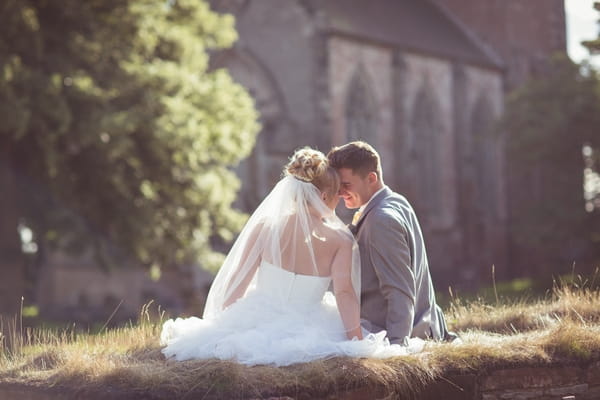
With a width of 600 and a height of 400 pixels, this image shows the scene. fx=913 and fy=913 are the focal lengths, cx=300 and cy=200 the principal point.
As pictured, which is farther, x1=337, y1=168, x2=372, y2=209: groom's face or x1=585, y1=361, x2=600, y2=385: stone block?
x1=337, y1=168, x2=372, y2=209: groom's face

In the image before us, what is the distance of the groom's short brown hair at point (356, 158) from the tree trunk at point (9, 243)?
38.6 feet

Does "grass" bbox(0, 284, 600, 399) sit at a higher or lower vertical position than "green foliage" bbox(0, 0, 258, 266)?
lower

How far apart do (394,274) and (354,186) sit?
68 cm

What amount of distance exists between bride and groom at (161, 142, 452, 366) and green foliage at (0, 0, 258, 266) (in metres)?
9.02

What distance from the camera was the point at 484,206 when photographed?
36.9m

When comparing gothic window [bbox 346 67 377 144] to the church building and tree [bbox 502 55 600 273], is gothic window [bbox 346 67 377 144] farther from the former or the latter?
tree [bbox 502 55 600 273]

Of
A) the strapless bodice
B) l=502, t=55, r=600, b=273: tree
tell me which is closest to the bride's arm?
the strapless bodice

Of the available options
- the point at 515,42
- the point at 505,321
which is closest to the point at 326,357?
the point at 505,321

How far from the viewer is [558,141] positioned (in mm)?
28812

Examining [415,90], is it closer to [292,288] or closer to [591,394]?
[591,394]

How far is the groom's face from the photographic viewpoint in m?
6.25

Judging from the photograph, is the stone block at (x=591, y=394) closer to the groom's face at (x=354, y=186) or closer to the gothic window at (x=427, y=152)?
the groom's face at (x=354, y=186)

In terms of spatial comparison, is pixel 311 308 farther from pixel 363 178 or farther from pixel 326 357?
pixel 363 178

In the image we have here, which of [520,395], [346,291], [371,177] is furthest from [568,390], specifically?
[371,177]
